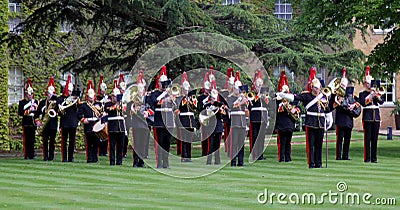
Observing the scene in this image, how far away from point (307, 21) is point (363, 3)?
1.67 m

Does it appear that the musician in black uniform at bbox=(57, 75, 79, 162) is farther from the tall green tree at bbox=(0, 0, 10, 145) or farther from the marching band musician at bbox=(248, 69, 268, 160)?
the tall green tree at bbox=(0, 0, 10, 145)

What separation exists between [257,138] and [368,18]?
12.1 ft

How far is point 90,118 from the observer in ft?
67.1

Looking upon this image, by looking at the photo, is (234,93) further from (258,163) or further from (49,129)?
(49,129)

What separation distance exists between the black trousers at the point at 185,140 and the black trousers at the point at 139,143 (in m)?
1.48

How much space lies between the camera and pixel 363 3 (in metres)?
20.8

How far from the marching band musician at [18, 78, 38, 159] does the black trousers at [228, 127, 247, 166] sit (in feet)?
17.8

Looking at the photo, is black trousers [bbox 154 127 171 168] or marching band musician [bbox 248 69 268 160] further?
marching band musician [bbox 248 69 268 160]

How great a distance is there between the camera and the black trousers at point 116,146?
1928 centimetres

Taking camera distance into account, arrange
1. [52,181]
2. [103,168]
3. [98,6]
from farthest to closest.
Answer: [98,6]
[103,168]
[52,181]

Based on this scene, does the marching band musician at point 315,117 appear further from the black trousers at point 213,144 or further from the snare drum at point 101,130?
the snare drum at point 101,130

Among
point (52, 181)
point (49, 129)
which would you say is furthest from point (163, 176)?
point (49, 129)

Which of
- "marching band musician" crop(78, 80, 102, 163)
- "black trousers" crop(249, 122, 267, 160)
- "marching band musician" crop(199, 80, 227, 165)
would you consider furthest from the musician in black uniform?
"black trousers" crop(249, 122, 267, 160)

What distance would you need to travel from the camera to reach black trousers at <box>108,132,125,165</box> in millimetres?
19281
